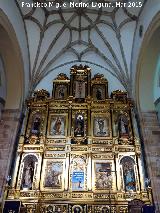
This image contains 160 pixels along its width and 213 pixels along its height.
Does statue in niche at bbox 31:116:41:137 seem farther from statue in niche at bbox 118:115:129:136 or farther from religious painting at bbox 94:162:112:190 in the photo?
statue in niche at bbox 118:115:129:136

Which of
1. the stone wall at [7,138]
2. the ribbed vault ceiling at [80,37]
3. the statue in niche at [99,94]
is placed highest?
the ribbed vault ceiling at [80,37]

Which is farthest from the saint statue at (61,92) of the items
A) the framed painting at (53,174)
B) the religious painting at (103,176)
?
the religious painting at (103,176)

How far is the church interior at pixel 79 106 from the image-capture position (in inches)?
565

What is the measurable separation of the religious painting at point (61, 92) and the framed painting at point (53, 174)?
4475mm

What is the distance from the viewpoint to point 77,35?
20359mm

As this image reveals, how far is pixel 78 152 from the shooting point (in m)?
15.9

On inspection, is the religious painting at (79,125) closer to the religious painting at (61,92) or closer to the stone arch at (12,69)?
the religious painting at (61,92)

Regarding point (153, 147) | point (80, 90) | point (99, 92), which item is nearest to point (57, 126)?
point (80, 90)

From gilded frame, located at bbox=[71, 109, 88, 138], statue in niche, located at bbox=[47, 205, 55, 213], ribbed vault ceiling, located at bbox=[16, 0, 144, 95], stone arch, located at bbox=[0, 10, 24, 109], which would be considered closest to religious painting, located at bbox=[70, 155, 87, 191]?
statue in niche, located at bbox=[47, 205, 55, 213]

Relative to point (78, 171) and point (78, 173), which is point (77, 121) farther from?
point (78, 173)

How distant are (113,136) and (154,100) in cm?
319

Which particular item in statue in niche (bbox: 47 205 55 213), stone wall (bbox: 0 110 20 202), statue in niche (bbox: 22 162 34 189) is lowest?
statue in niche (bbox: 47 205 55 213)

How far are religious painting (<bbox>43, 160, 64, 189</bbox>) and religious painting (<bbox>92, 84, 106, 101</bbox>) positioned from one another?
492 cm

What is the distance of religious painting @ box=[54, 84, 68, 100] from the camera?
1889 cm
